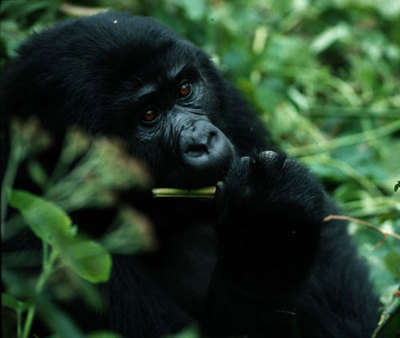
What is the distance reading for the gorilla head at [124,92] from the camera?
2.54 metres

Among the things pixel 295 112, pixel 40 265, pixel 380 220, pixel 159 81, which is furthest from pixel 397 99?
pixel 40 265

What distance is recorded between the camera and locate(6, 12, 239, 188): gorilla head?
254 centimetres

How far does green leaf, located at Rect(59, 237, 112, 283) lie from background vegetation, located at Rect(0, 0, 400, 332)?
7.23 ft

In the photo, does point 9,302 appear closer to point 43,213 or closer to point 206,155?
point 43,213

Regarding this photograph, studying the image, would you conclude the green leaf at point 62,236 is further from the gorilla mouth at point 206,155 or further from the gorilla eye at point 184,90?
the gorilla eye at point 184,90

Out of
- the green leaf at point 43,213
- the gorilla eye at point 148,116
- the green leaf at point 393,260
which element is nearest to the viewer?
the green leaf at point 43,213

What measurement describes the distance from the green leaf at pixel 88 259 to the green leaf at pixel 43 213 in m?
0.03

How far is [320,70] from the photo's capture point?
5160 mm

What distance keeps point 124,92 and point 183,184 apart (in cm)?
48

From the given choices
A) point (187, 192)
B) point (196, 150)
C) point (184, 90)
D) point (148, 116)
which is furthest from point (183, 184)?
point (184, 90)

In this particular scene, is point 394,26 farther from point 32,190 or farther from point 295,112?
point 32,190

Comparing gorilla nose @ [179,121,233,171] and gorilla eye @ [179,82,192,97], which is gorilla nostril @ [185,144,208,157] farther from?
gorilla eye @ [179,82,192,97]

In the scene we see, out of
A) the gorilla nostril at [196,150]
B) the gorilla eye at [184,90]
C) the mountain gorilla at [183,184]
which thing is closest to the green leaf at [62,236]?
the mountain gorilla at [183,184]

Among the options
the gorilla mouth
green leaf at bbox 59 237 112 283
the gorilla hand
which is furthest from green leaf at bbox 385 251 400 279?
green leaf at bbox 59 237 112 283
